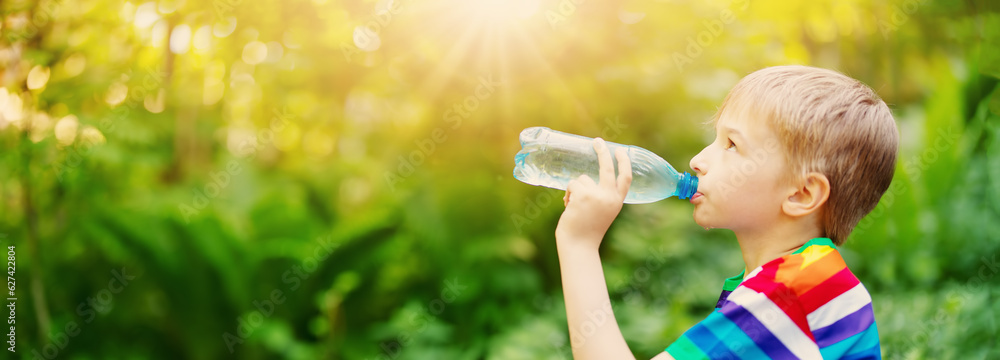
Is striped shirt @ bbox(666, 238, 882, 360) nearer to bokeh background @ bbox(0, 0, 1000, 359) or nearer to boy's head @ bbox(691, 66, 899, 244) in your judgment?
boy's head @ bbox(691, 66, 899, 244)

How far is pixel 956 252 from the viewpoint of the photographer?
2.55 meters

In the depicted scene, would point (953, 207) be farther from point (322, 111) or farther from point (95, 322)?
point (95, 322)

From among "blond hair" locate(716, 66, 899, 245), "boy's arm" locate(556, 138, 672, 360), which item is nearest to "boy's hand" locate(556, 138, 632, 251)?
"boy's arm" locate(556, 138, 672, 360)

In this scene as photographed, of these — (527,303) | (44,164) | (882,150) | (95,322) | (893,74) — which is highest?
(882,150)

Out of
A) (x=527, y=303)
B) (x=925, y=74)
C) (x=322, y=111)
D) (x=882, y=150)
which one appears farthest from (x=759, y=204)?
(x=322, y=111)

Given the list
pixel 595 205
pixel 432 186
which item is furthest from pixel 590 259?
pixel 432 186

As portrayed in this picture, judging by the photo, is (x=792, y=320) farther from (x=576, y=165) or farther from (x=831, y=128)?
(x=576, y=165)

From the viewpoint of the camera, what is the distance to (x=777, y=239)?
37.9 inches

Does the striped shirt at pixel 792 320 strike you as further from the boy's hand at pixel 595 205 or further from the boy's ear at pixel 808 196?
the boy's hand at pixel 595 205

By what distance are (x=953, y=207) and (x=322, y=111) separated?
315 cm

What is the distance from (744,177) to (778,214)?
8 cm

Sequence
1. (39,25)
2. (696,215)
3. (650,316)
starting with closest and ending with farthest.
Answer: (696,215)
(650,316)
(39,25)

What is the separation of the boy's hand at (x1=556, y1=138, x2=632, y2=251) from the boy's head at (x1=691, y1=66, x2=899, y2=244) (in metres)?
0.14

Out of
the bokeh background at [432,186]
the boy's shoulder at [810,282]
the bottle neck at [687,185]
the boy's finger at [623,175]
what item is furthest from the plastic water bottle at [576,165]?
the bokeh background at [432,186]
